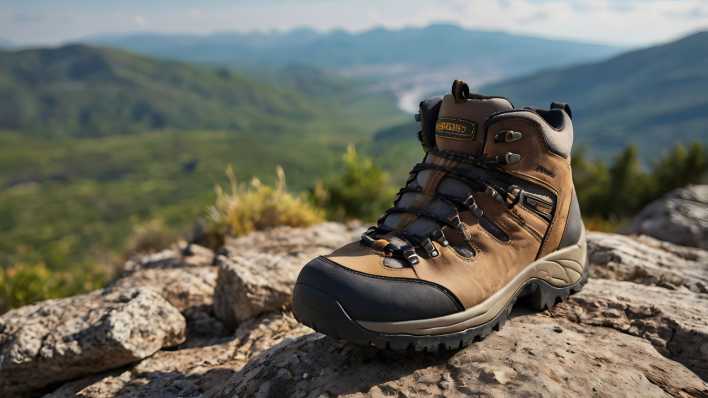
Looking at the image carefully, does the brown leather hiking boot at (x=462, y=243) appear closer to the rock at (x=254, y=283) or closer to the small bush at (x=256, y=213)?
the rock at (x=254, y=283)

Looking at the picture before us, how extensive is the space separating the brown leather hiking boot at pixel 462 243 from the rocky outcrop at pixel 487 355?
0.47 feet

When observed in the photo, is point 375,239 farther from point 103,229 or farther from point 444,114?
point 103,229

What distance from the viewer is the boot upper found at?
200 centimetres

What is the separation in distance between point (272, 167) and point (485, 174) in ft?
531

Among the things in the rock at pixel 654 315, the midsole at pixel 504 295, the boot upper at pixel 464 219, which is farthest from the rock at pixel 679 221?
the boot upper at pixel 464 219

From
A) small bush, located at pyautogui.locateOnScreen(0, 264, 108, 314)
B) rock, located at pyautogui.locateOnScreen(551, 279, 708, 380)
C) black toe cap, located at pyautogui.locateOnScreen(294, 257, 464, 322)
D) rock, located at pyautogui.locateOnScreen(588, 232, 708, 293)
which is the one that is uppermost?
black toe cap, located at pyautogui.locateOnScreen(294, 257, 464, 322)

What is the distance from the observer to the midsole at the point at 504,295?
76.1 inches

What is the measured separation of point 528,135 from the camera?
235 centimetres

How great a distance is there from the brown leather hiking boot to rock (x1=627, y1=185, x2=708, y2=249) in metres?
4.65

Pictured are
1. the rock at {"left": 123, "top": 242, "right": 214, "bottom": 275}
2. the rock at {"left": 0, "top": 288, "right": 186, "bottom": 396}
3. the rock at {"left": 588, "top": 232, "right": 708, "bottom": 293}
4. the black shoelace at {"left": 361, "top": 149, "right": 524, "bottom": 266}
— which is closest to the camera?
the black shoelace at {"left": 361, "top": 149, "right": 524, "bottom": 266}

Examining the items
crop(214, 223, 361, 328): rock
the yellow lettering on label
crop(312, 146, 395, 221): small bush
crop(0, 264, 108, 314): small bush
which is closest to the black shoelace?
the yellow lettering on label

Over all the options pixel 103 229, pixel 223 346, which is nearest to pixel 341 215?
pixel 223 346

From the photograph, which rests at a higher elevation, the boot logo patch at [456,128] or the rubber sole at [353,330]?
the boot logo patch at [456,128]

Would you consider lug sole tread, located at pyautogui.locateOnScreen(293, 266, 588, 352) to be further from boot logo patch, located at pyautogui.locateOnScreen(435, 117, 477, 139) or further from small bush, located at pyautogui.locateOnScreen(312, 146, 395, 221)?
small bush, located at pyautogui.locateOnScreen(312, 146, 395, 221)
